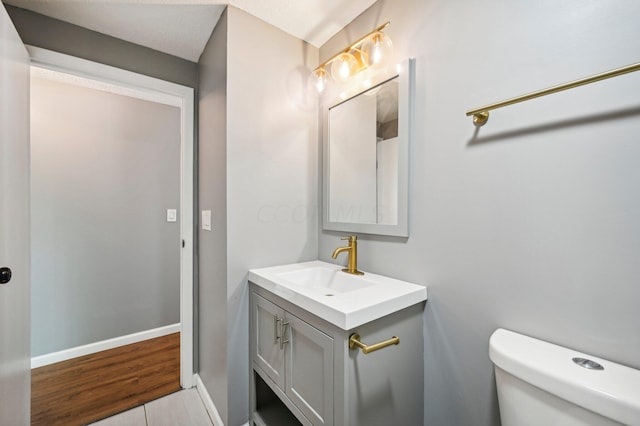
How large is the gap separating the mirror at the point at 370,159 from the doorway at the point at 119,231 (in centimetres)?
103

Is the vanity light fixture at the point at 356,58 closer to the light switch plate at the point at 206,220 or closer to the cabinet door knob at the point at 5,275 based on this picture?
the light switch plate at the point at 206,220

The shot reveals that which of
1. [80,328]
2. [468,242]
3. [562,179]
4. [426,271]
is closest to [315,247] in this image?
[426,271]

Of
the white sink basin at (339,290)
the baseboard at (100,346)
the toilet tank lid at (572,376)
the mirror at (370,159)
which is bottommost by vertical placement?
the baseboard at (100,346)

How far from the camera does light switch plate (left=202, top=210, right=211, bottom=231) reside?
→ 161 centimetres

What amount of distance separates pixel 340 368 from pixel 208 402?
4.13 ft

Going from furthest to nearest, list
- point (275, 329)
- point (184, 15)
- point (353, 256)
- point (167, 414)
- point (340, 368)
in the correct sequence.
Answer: point (167, 414), point (184, 15), point (353, 256), point (275, 329), point (340, 368)

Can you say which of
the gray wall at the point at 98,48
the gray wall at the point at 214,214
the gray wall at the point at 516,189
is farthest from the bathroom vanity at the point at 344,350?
the gray wall at the point at 98,48

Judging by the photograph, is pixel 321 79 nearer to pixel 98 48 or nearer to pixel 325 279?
pixel 325 279

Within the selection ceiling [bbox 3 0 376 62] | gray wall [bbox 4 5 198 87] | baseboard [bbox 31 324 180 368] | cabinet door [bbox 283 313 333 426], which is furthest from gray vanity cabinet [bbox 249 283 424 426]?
baseboard [bbox 31 324 180 368]

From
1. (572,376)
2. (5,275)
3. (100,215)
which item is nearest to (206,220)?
(5,275)

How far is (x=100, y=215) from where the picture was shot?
2.22 m

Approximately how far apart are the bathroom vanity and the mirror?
1.03 ft

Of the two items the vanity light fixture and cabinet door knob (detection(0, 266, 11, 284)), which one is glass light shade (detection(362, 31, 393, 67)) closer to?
the vanity light fixture

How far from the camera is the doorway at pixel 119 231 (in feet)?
5.98
